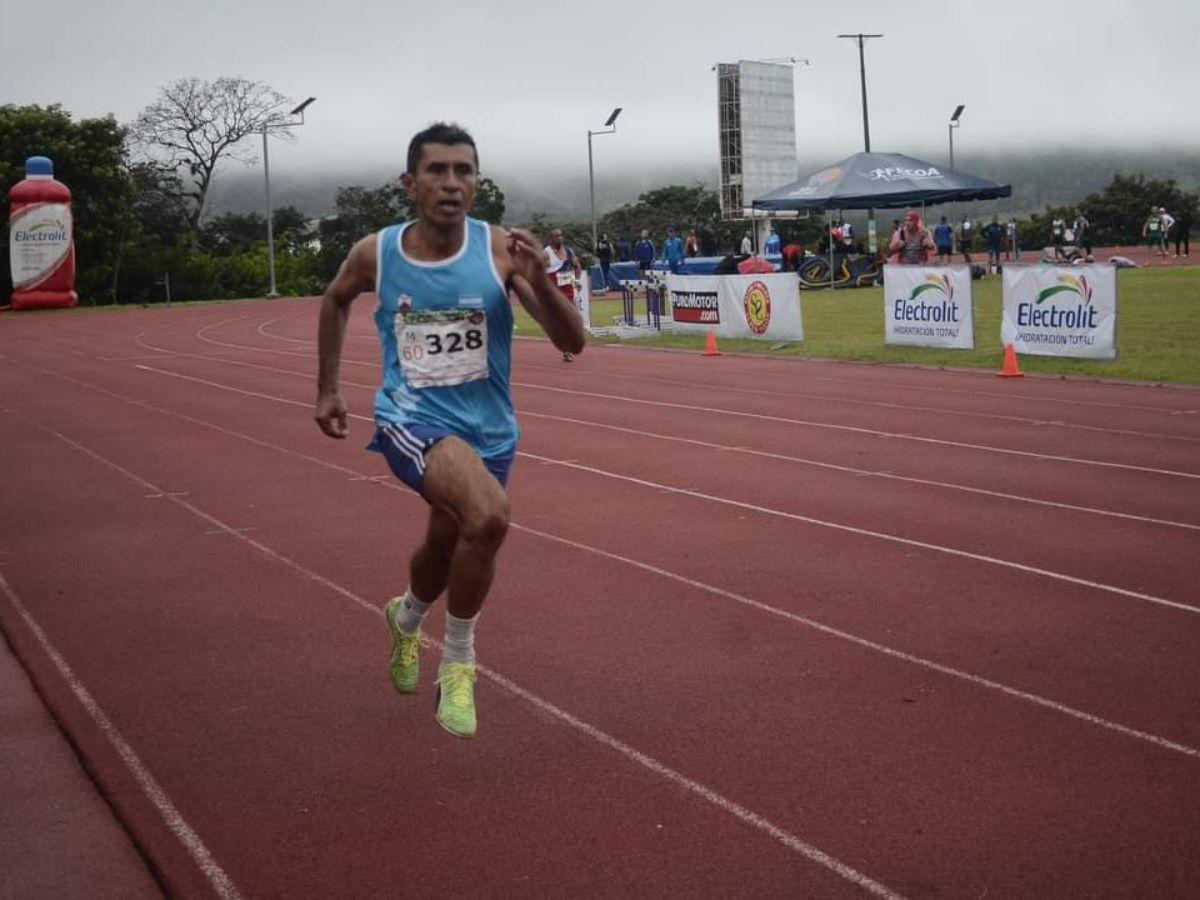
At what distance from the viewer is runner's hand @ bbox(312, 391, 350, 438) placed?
526cm

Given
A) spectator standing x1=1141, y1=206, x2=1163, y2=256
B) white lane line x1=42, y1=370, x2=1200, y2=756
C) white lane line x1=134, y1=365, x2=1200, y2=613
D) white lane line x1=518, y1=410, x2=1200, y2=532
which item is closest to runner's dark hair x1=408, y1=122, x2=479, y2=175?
white lane line x1=42, y1=370, x2=1200, y2=756

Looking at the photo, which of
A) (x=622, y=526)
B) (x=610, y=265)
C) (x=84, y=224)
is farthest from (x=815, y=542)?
(x=84, y=224)

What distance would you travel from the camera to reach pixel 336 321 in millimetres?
5383

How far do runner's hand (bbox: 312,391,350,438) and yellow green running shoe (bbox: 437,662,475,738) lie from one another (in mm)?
911

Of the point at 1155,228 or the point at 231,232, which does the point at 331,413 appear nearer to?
the point at 1155,228

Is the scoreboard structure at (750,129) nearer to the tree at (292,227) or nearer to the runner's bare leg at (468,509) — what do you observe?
the tree at (292,227)

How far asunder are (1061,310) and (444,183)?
1454cm

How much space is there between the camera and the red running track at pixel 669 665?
4199mm

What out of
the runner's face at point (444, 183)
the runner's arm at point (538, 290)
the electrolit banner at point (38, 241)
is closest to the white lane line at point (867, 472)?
the runner's arm at point (538, 290)

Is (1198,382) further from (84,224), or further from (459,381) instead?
(84,224)

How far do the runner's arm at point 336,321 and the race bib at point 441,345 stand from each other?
235 mm

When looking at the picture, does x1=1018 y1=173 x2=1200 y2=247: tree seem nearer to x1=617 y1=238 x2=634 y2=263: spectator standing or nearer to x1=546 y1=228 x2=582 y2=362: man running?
x1=617 y1=238 x2=634 y2=263: spectator standing

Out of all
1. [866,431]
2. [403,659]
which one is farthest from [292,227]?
[403,659]

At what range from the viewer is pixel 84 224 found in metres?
50.9
